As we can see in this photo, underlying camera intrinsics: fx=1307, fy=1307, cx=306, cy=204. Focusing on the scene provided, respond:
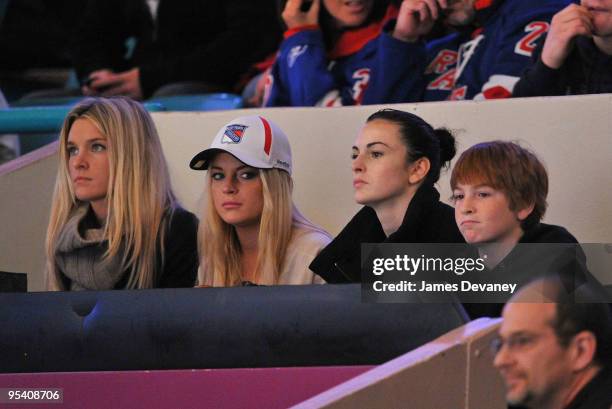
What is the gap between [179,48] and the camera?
4.34 metres

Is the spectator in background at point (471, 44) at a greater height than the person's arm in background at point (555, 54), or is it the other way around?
the spectator in background at point (471, 44)

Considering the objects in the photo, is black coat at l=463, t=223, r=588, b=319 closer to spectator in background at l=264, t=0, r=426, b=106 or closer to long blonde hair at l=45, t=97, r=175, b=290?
long blonde hair at l=45, t=97, r=175, b=290

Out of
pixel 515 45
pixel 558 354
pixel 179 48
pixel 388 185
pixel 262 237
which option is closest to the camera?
pixel 558 354

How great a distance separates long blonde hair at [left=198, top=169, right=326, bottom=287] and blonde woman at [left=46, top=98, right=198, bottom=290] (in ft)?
0.22

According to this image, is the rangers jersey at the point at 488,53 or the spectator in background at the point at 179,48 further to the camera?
the spectator in background at the point at 179,48

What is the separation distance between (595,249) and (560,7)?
0.94m

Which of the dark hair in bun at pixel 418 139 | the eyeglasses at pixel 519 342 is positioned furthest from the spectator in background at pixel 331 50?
the eyeglasses at pixel 519 342

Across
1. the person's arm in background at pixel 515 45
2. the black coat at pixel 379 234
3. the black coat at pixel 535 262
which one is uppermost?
the person's arm in background at pixel 515 45

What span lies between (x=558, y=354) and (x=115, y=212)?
1295mm

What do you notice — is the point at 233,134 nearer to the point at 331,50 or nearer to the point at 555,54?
A: the point at 555,54

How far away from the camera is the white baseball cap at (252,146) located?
2.77 metres

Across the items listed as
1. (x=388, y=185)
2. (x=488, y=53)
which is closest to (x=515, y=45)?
(x=488, y=53)

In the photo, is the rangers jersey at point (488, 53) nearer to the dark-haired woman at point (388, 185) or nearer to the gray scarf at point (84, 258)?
the dark-haired woman at point (388, 185)

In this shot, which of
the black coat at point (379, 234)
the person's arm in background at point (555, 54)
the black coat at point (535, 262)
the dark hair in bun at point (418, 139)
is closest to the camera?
the black coat at point (535, 262)
